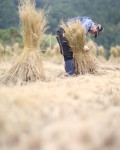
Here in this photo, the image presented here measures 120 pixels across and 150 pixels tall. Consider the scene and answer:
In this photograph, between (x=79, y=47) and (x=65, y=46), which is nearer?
(x=79, y=47)

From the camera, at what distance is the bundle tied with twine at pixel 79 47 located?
8469 mm

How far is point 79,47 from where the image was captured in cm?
862

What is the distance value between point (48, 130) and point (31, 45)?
4218 mm

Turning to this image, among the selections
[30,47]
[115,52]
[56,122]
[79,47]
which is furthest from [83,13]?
[56,122]

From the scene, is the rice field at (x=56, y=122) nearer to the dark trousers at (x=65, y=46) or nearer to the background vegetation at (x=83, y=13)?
the dark trousers at (x=65, y=46)

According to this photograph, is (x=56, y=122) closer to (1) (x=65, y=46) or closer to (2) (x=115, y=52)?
(1) (x=65, y=46)

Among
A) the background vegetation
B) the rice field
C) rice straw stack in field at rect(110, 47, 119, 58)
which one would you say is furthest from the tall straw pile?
the background vegetation

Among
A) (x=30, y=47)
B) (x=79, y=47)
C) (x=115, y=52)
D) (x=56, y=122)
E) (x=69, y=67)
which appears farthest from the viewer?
(x=115, y=52)

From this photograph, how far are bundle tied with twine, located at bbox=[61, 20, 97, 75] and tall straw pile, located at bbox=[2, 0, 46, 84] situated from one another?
3.74 feet

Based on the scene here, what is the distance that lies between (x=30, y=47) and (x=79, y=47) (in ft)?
5.12

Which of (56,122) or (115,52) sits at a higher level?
(56,122)

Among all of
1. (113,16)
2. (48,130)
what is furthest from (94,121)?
(113,16)

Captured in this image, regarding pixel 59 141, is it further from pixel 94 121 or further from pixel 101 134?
pixel 94 121

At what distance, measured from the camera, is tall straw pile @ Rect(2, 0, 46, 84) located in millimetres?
7008
